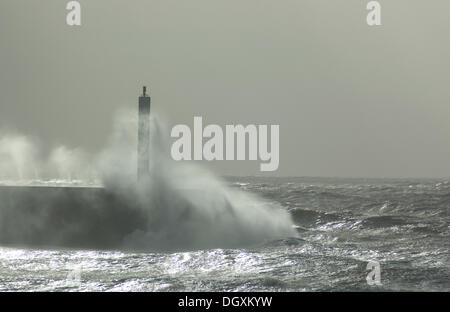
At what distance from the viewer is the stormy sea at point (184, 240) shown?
44.3 feet

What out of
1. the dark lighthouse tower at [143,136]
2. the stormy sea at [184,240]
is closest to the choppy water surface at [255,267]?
the stormy sea at [184,240]

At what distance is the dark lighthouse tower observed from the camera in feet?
84.2

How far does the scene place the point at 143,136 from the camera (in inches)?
1030

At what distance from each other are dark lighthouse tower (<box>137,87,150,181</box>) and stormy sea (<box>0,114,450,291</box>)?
23.9 inches

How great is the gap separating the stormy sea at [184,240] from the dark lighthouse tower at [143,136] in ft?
1.99

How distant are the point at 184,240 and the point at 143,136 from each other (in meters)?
6.05

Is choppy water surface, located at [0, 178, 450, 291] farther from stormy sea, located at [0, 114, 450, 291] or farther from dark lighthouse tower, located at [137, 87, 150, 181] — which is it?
dark lighthouse tower, located at [137, 87, 150, 181]
